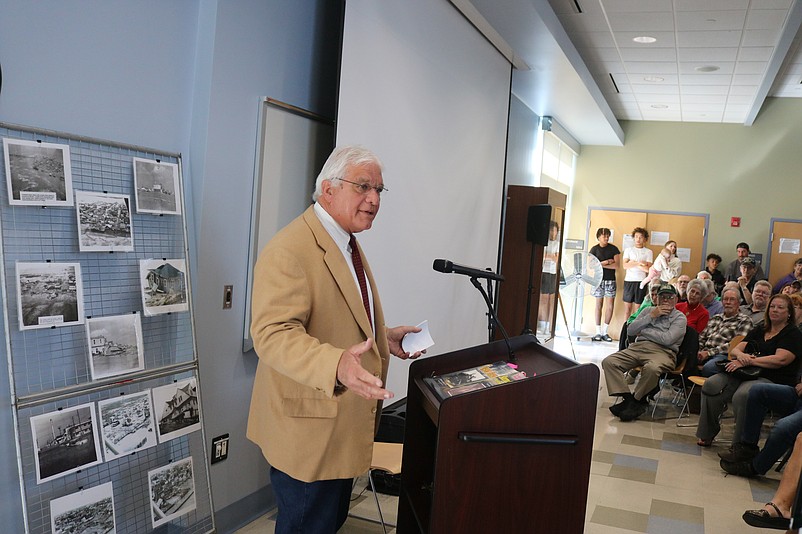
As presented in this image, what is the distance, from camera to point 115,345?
2.42m

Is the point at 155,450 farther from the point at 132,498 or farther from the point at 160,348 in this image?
the point at 160,348

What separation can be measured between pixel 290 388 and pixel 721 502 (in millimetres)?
3425

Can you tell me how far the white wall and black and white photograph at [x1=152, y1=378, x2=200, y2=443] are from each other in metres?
1.46

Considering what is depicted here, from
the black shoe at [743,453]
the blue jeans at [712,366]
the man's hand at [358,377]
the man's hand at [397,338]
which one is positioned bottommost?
the black shoe at [743,453]

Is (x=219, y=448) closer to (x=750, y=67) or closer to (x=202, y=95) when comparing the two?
(x=202, y=95)

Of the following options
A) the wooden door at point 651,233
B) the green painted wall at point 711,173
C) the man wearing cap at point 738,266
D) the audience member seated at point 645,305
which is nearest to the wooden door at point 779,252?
the green painted wall at point 711,173

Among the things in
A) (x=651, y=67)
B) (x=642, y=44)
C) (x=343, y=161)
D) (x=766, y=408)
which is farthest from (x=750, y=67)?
(x=343, y=161)

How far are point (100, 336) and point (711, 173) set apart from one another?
11.5 m

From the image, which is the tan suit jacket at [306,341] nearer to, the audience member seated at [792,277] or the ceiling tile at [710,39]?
the ceiling tile at [710,39]

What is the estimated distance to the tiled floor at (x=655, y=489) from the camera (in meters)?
3.81

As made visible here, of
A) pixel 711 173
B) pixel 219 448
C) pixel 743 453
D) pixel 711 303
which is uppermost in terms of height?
pixel 711 173

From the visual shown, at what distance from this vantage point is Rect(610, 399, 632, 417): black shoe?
247 inches

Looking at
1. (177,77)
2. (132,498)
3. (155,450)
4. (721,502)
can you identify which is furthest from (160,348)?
(721,502)

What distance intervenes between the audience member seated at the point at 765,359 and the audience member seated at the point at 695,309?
136 centimetres
